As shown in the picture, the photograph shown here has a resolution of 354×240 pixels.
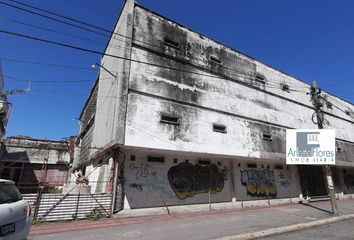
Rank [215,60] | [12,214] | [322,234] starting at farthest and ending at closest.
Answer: [215,60], [322,234], [12,214]

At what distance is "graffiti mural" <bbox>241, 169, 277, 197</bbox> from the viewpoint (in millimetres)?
17781

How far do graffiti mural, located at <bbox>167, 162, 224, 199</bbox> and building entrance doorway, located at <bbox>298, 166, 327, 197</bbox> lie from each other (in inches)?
342

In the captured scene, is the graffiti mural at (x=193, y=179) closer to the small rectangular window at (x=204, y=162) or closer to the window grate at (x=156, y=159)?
the small rectangular window at (x=204, y=162)

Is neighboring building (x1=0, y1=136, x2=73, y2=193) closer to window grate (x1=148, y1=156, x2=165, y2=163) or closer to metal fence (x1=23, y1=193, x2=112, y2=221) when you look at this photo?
window grate (x1=148, y1=156, x2=165, y2=163)

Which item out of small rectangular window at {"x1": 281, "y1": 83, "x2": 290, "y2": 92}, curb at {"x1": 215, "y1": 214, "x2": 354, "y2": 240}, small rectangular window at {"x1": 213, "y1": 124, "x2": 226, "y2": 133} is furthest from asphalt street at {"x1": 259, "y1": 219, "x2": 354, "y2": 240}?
small rectangular window at {"x1": 281, "y1": 83, "x2": 290, "y2": 92}

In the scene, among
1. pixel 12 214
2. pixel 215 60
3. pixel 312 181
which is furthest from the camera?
pixel 312 181

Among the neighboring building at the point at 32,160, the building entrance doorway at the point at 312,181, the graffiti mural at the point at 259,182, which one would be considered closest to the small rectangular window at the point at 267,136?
the graffiti mural at the point at 259,182

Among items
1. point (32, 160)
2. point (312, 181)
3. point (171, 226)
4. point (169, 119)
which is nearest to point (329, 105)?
point (312, 181)

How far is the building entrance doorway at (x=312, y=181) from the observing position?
2158 centimetres

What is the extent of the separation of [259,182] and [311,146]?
5.07 metres

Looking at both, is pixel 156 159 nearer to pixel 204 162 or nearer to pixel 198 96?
pixel 204 162

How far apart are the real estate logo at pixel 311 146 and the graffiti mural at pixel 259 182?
3665 mm

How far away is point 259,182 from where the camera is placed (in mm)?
18469

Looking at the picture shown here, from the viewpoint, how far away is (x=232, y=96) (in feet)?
56.7
